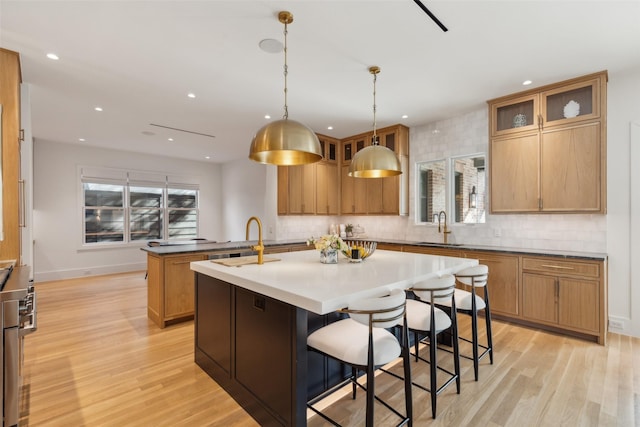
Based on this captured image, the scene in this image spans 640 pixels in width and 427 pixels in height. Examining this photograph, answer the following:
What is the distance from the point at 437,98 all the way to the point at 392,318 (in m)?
3.34

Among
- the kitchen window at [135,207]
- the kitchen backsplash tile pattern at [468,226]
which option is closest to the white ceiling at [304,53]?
the kitchen backsplash tile pattern at [468,226]

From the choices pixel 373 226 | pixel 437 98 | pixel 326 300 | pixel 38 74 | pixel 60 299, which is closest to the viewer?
pixel 326 300

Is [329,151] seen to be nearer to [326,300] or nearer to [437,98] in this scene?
[437,98]

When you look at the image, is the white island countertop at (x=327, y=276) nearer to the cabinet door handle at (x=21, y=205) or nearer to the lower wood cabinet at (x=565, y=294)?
the lower wood cabinet at (x=565, y=294)

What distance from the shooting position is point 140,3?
86.1 inches

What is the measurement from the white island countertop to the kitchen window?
583 cm

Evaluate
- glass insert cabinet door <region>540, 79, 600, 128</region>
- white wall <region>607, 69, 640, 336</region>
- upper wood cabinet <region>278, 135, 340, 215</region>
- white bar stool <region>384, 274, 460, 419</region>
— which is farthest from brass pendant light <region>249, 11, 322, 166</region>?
white wall <region>607, 69, 640, 336</region>

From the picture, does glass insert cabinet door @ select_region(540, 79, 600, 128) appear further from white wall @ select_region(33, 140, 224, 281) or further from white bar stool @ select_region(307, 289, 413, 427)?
white wall @ select_region(33, 140, 224, 281)

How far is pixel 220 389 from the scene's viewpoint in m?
2.36

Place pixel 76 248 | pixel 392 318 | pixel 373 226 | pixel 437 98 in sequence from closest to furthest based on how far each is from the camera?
pixel 392 318, pixel 437 98, pixel 373 226, pixel 76 248

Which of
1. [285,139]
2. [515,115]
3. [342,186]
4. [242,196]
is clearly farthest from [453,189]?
[242,196]

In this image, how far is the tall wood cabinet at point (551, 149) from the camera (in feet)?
10.9

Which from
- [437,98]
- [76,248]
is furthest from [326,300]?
[76,248]

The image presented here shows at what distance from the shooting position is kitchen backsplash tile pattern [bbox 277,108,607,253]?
3.68 m
